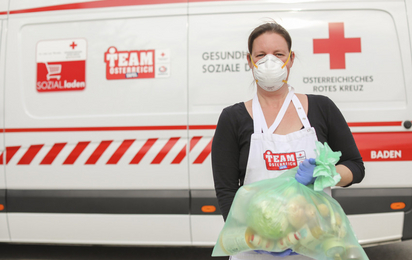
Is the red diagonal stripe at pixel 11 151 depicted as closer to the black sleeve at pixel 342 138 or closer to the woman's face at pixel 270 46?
the woman's face at pixel 270 46

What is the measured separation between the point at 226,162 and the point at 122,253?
3.47 meters

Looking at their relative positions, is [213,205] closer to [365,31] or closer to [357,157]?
[365,31]

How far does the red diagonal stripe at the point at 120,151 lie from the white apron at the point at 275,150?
2323 mm

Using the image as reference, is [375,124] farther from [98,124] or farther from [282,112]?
[98,124]

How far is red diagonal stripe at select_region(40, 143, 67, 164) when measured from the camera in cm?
370

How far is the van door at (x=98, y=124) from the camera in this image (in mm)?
3592

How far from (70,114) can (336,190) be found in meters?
2.44

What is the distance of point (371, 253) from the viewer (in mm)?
4395

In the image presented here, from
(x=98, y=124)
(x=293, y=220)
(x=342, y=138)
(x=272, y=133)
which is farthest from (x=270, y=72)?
(x=98, y=124)

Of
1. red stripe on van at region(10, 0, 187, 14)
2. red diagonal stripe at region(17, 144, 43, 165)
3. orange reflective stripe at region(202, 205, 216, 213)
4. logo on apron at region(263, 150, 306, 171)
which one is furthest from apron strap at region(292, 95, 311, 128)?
red diagonal stripe at region(17, 144, 43, 165)

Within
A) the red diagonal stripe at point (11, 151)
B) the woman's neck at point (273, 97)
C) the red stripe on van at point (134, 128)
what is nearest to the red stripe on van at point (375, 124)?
the red stripe on van at point (134, 128)

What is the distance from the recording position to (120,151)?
11.9 ft

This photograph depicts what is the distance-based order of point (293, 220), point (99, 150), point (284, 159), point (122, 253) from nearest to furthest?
point (293, 220) → point (284, 159) → point (99, 150) → point (122, 253)

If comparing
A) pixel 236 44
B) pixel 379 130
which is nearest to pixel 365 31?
pixel 379 130
